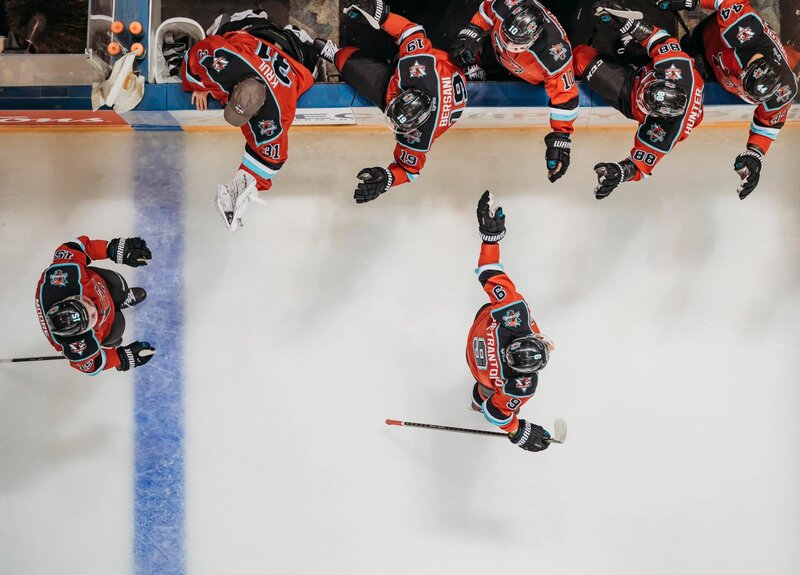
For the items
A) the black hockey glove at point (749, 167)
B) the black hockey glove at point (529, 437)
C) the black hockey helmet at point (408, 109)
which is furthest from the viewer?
the black hockey glove at point (529, 437)

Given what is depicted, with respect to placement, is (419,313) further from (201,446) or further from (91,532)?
(91,532)

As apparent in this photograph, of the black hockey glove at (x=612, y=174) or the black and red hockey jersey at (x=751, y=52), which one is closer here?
the black and red hockey jersey at (x=751, y=52)

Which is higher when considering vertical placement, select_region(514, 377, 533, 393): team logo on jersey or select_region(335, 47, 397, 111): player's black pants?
select_region(335, 47, 397, 111): player's black pants

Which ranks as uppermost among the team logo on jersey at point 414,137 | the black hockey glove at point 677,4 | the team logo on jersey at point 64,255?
the black hockey glove at point 677,4

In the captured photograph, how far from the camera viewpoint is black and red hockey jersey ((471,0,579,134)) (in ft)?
12.4

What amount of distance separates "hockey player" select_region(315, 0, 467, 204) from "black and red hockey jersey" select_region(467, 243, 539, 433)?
2.25ft

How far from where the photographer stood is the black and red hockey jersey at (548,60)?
3.77m

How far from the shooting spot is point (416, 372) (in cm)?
468

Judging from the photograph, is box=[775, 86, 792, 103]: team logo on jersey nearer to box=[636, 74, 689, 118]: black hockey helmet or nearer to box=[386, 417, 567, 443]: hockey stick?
box=[636, 74, 689, 118]: black hockey helmet

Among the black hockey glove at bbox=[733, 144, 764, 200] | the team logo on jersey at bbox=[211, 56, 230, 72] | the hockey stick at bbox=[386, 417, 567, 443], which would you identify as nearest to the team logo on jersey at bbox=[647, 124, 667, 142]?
the black hockey glove at bbox=[733, 144, 764, 200]

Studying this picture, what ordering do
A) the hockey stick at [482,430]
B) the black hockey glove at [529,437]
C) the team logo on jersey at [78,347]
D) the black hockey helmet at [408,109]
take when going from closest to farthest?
the black hockey helmet at [408,109], the team logo on jersey at [78,347], the black hockey glove at [529,437], the hockey stick at [482,430]

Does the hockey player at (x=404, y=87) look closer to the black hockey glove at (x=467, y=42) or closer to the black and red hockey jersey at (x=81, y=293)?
the black hockey glove at (x=467, y=42)

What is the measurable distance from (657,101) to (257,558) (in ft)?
12.1

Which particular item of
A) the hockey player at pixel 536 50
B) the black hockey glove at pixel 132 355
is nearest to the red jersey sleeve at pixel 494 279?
the hockey player at pixel 536 50
